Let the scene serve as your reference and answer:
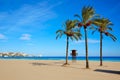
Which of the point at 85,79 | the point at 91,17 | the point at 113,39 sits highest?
the point at 91,17

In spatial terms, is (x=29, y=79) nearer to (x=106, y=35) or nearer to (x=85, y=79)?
(x=85, y=79)

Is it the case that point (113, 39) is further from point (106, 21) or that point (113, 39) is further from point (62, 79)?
point (62, 79)

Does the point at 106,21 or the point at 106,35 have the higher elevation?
the point at 106,21

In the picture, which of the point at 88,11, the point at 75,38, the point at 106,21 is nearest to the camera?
the point at 88,11

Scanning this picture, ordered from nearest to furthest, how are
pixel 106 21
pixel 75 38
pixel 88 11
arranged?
pixel 88 11 → pixel 106 21 → pixel 75 38

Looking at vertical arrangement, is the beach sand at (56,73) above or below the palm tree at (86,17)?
below

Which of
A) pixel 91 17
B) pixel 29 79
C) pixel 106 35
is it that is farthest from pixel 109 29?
pixel 29 79

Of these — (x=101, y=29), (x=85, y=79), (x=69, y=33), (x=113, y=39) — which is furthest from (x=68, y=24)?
(x=85, y=79)

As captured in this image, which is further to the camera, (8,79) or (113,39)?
(113,39)

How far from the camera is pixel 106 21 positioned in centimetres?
3656

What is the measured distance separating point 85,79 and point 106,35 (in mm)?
24183

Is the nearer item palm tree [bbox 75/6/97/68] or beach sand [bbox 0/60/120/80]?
beach sand [bbox 0/60/120/80]

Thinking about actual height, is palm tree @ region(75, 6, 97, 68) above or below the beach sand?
above

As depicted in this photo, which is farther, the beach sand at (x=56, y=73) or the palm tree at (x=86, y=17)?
the palm tree at (x=86, y=17)
